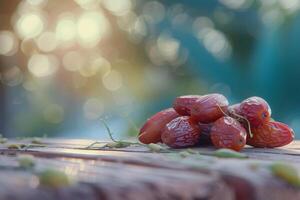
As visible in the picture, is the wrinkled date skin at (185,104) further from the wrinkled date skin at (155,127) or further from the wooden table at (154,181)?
the wooden table at (154,181)

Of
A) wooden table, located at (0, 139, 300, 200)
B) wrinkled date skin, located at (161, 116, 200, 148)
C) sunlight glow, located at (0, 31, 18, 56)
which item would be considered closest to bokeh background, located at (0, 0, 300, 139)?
sunlight glow, located at (0, 31, 18, 56)

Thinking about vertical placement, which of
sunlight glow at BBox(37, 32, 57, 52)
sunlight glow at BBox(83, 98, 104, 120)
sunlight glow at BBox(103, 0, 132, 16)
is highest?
sunlight glow at BBox(103, 0, 132, 16)

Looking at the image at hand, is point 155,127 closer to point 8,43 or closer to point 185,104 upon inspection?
point 185,104

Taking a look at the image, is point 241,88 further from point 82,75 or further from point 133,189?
point 133,189

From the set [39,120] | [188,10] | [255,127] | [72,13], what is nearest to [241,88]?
[188,10]

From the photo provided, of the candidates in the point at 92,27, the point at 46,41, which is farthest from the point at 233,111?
the point at 92,27

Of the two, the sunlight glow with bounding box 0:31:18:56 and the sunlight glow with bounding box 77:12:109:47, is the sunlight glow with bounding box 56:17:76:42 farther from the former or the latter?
the sunlight glow with bounding box 0:31:18:56
